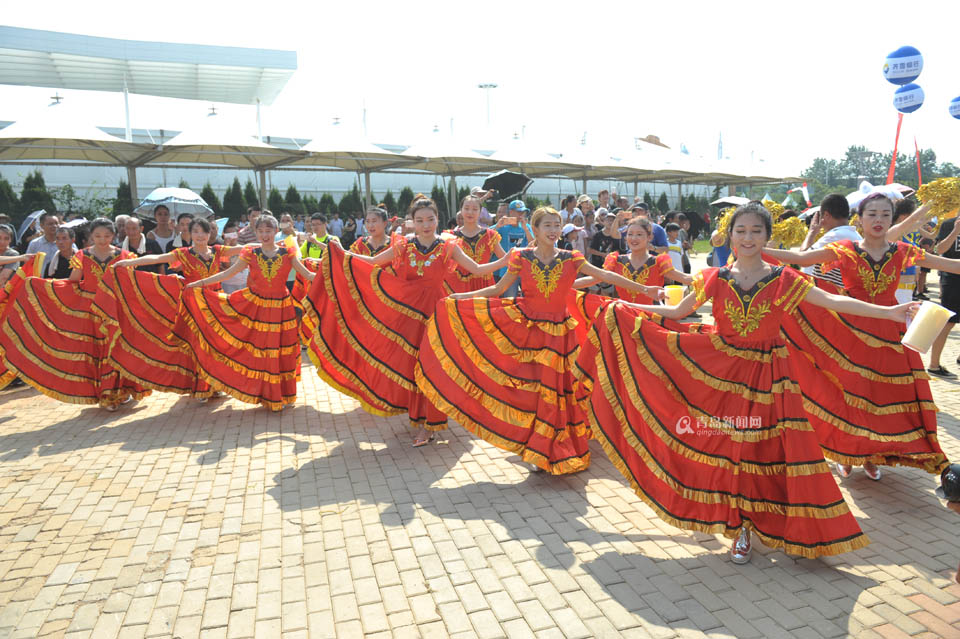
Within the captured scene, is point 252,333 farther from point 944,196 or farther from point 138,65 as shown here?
point 138,65

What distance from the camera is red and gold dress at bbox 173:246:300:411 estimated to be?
652cm

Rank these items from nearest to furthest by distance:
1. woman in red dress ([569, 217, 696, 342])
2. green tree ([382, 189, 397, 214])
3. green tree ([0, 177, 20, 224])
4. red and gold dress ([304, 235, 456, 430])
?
red and gold dress ([304, 235, 456, 430]), woman in red dress ([569, 217, 696, 342]), green tree ([0, 177, 20, 224]), green tree ([382, 189, 397, 214])

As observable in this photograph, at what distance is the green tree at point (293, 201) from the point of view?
81.1ft

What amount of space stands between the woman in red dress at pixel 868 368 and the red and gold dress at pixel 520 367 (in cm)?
150

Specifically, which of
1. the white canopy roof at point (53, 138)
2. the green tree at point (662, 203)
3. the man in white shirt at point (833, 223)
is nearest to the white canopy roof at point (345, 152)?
the white canopy roof at point (53, 138)

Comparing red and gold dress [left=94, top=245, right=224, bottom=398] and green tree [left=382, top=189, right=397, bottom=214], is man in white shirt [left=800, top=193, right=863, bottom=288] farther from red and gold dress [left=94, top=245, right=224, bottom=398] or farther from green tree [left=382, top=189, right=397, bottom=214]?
green tree [left=382, top=189, right=397, bottom=214]

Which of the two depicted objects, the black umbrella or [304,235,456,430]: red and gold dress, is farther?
the black umbrella

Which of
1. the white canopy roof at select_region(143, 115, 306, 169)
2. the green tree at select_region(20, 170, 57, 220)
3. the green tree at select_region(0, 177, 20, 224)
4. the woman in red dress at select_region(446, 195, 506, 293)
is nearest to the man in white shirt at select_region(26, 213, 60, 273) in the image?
the woman in red dress at select_region(446, 195, 506, 293)

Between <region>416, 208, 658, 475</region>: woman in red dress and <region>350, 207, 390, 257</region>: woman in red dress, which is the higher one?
<region>350, 207, 390, 257</region>: woman in red dress

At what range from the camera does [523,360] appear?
16.1 ft

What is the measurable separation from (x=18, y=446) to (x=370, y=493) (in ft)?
11.0

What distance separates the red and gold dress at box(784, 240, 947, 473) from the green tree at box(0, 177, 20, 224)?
71.1 ft

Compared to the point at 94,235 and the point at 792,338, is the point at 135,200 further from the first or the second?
the point at 792,338

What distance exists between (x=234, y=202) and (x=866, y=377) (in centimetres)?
2286
